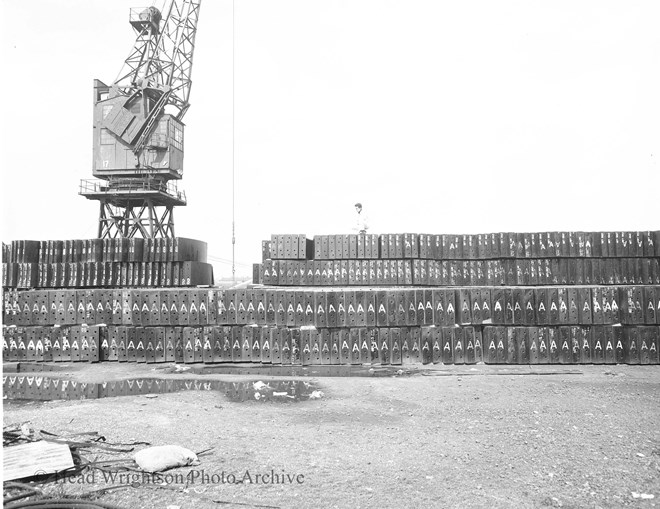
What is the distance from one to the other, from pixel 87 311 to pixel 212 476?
13152 mm

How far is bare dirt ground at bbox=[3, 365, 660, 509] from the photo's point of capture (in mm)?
5574

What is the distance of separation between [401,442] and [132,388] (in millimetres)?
8570

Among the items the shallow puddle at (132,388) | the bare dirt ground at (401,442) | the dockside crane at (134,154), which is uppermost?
the dockside crane at (134,154)

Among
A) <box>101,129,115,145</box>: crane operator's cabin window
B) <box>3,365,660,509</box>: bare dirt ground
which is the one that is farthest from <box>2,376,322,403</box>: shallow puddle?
<box>101,129,115,145</box>: crane operator's cabin window

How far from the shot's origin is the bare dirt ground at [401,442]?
5.57 metres

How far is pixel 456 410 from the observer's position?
969 centimetres

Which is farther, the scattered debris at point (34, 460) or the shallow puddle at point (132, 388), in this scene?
the shallow puddle at point (132, 388)

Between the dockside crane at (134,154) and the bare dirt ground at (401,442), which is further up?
the dockside crane at (134,154)

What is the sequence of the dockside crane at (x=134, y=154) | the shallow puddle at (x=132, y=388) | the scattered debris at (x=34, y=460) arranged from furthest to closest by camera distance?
1. the dockside crane at (x=134, y=154)
2. the shallow puddle at (x=132, y=388)
3. the scattered debris at (x=34, y=460)

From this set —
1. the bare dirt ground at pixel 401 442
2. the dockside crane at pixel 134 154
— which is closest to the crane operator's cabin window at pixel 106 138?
the dockside crane at pixel 134 154

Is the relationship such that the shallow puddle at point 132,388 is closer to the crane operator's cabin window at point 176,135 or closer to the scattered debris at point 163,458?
the scattered debris at point 163,458

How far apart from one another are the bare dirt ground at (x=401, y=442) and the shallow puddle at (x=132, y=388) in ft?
2.88

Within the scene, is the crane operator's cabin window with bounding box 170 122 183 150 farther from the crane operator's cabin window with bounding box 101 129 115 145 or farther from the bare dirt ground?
the bare dirt ground

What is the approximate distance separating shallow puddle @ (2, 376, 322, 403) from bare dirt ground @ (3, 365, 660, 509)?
2.88 feet
